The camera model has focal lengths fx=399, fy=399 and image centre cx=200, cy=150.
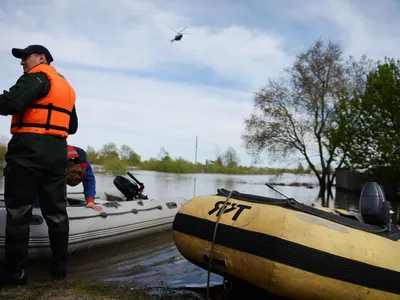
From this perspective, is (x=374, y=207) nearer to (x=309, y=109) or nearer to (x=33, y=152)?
(x=33, y=152)

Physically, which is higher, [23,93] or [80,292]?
[23,93]

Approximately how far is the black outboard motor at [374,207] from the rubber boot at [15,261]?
2.78 metres

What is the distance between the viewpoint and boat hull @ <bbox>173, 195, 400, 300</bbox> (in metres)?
2.63

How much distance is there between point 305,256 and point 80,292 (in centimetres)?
159

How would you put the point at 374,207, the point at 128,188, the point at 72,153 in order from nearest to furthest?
the point at 374,207, the point at 72,153, the point at 128,188

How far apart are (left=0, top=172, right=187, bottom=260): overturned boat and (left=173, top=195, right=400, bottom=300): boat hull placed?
190 cm

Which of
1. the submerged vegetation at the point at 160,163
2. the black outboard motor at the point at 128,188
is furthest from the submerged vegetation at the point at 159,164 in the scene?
the black outboard motor at the point at 128,188

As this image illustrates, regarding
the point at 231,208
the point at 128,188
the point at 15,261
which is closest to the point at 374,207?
the point at 231,208

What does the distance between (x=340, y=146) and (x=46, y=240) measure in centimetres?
1968

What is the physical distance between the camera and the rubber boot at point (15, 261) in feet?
9.55

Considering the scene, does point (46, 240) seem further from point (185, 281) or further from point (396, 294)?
point (396, 294)

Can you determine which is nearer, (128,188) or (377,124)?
(128,188)

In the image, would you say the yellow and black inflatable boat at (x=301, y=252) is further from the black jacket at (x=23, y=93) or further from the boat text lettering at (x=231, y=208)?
the black jacket at (x=23, y=93)

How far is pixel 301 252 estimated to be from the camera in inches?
103
